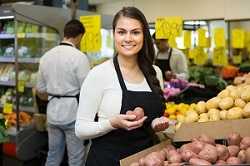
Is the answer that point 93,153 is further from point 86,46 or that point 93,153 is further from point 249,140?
point 86,46

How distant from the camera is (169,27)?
351 centimetres

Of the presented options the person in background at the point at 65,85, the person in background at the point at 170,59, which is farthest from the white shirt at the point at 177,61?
the person in background at the point at 65,85

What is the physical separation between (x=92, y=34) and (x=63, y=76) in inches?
23.1

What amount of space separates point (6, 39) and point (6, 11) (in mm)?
669

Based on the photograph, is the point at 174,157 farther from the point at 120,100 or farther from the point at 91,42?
the point at 91,42

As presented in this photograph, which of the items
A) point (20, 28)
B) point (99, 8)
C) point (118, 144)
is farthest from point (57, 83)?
point (99, 8)

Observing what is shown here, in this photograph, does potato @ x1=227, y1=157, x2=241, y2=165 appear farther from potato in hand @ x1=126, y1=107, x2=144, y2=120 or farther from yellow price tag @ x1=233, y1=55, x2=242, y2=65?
yellow price tag @ x1=233, y1=55, x2=242, y2=65

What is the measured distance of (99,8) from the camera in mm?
8430

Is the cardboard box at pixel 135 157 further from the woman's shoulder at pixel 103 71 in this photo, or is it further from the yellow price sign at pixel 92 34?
the yellow price sign at pixel 92 34

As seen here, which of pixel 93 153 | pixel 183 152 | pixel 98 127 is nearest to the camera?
pixel 183 152

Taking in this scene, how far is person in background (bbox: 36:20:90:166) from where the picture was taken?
3.61m

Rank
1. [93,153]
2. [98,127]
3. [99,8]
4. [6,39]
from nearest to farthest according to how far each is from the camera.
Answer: [98,127] → [93,153] → [6,39] → [99,8]

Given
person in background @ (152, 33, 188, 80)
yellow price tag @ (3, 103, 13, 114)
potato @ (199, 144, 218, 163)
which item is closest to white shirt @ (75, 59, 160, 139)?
potato @ (199, 144, 218, 163)

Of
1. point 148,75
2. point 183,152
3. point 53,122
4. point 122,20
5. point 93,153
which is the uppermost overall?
point 122,20
